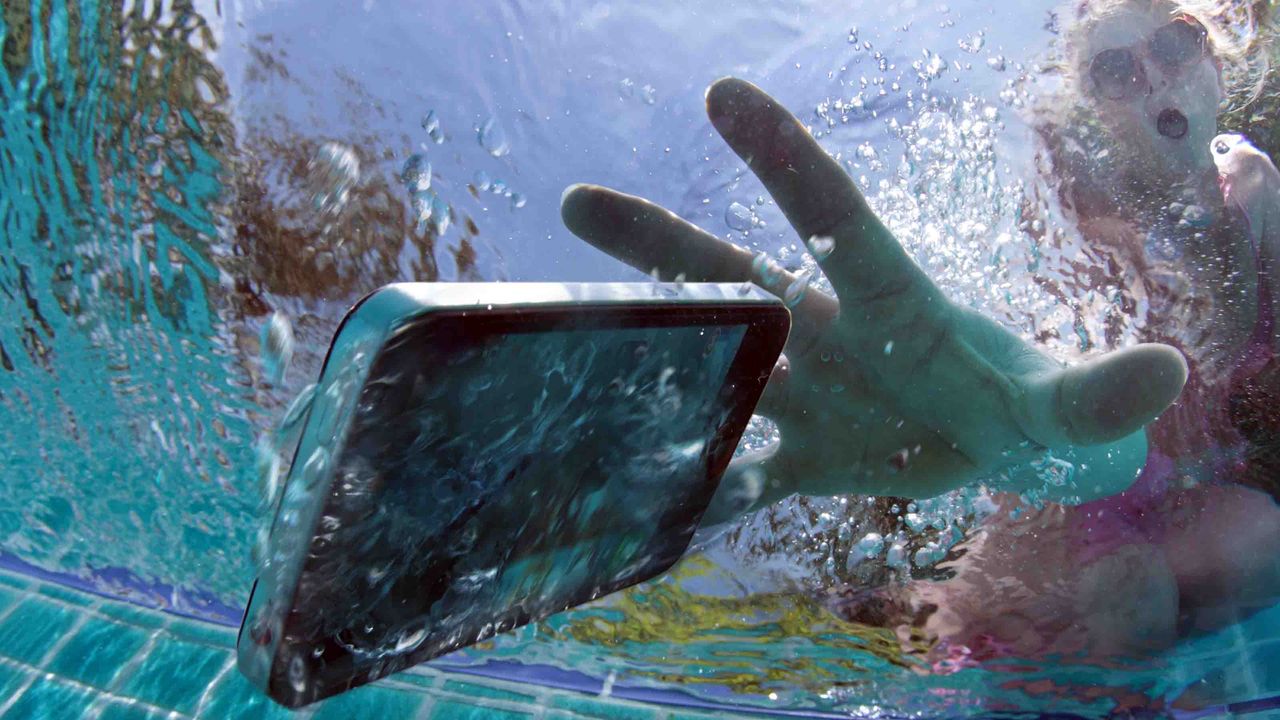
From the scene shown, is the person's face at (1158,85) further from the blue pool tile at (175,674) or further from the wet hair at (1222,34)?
Result: the blue pool tile at (175,674)

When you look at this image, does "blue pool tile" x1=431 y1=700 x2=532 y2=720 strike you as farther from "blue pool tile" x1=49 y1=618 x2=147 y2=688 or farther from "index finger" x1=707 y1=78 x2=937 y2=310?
"index finger" x1=707 y1=78 x2=937 y2=310

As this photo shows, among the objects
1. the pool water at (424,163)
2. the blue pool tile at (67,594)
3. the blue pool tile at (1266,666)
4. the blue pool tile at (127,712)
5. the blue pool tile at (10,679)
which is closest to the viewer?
the pool water at (424,163)

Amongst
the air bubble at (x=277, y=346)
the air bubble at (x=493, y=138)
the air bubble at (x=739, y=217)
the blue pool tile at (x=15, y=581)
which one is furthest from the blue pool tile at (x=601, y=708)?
the blue pool tile at (x=15, y=581)

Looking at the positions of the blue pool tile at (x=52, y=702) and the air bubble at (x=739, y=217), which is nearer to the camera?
the air bubble at (x=739, y=217)

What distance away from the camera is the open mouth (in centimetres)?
277

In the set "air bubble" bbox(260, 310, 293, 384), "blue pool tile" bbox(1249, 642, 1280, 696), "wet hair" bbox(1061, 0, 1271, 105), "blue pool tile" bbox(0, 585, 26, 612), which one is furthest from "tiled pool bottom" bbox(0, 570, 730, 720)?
"wet hair" bbox(1061, 0, 1271, 105)

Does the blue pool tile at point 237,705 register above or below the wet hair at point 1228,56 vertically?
below

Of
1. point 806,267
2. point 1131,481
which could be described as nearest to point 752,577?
point 1131,481

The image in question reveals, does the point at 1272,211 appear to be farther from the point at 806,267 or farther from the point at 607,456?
the point at 607,456

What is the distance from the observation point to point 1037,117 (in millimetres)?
2889

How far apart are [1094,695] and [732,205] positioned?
3669 millimetres

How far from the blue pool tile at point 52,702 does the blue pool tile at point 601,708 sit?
104 inches

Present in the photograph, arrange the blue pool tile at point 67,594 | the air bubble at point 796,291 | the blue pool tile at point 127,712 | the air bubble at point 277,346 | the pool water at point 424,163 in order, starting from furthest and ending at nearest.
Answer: the blue pool tile at point 67,594 → the blue pool tile at point 127,712 → the air bubble at point 277,346 → the pool water at point 424,163 → the air bubble at point 796,291

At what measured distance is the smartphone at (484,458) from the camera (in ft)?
2.94
